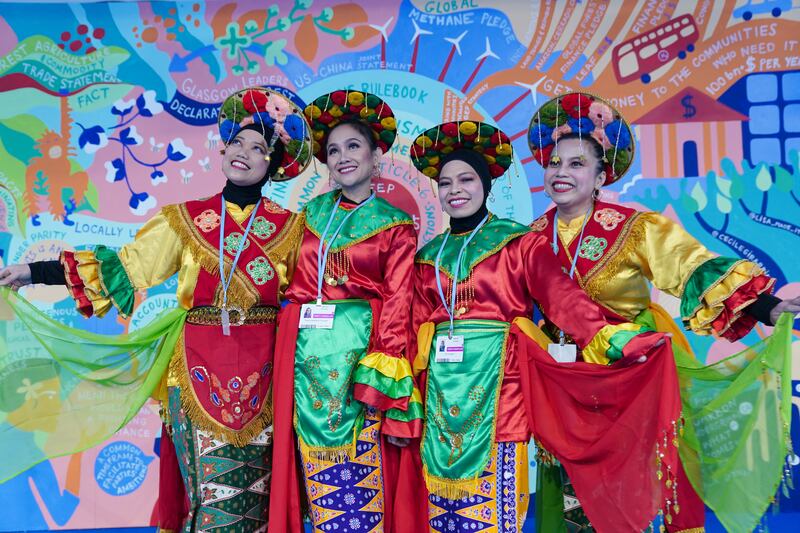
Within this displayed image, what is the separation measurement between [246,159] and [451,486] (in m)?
1.42

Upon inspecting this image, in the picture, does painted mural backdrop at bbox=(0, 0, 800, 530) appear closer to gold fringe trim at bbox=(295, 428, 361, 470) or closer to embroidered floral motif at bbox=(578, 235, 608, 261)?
embroidered floral motif at bbox=(578, 235, 608, 261)

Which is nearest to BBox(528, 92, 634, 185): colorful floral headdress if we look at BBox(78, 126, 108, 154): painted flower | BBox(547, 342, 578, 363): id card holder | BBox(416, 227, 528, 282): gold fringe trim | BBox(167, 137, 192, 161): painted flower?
BBox(416, 227, 528, 282): gold fringe trim

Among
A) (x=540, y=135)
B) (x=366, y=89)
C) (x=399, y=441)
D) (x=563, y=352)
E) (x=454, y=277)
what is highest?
(x=366, y=89)

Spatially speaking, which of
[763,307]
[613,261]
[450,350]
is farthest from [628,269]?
[450,350]

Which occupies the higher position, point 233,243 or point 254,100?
point 254,100

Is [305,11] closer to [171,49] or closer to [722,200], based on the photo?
[171,49]

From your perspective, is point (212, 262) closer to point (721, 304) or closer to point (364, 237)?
point (364, 237)

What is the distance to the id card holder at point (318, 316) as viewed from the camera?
113 inches

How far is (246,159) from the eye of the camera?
3.05 meters

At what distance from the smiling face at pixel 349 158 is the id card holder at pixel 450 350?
0.72 metres

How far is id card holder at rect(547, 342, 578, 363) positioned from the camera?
2.78 metres

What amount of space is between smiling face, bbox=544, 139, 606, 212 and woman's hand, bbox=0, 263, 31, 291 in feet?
6.34

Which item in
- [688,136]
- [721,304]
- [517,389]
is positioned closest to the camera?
[721,304]

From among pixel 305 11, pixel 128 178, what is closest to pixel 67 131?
pixel 128 178
